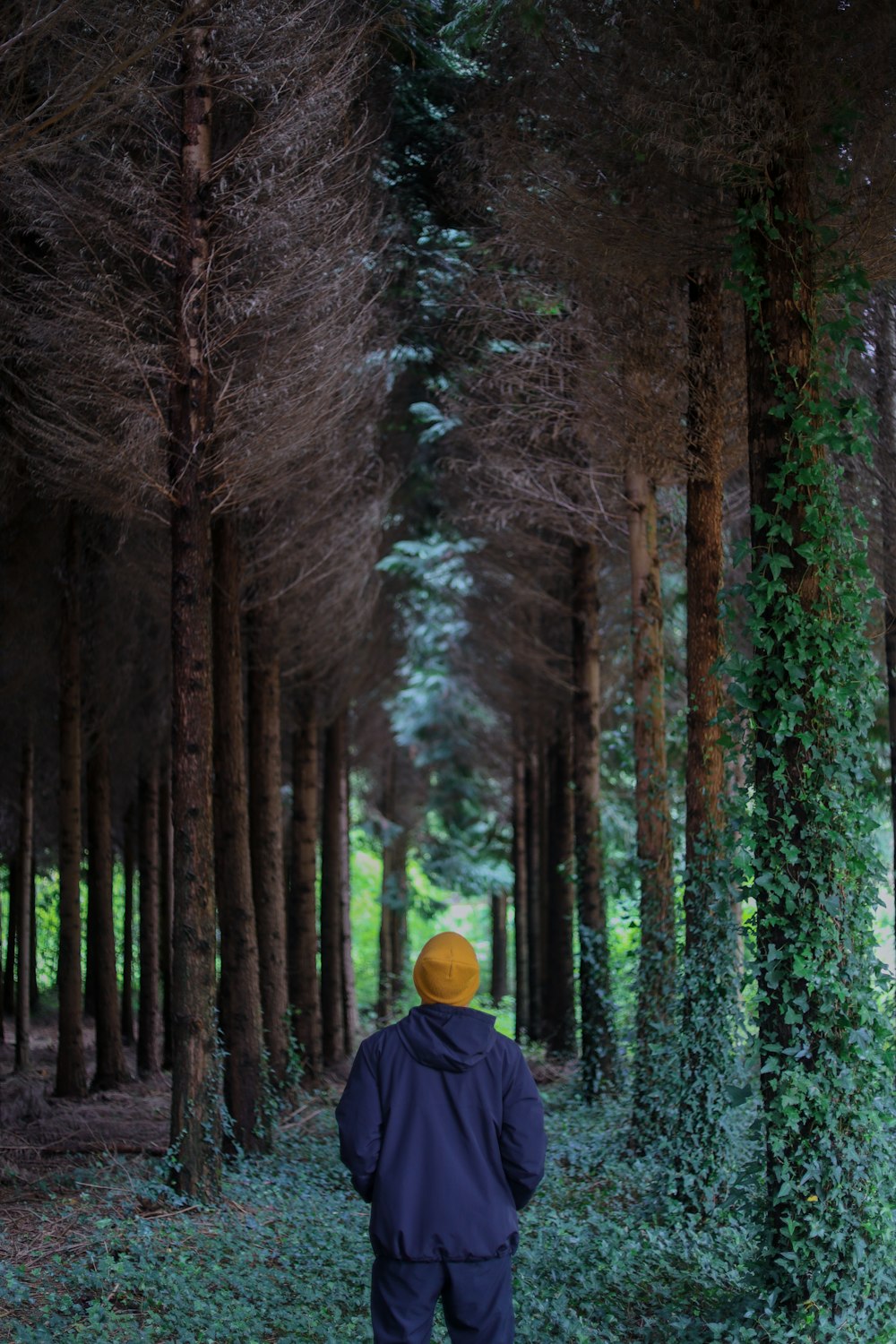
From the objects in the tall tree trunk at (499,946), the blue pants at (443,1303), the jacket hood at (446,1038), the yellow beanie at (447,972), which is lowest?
the tall tree trunk at (499,946)

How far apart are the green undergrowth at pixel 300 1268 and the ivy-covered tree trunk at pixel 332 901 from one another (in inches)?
372

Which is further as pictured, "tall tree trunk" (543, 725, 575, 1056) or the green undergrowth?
"tall tree trunk" (543, 725, 575, 1056)

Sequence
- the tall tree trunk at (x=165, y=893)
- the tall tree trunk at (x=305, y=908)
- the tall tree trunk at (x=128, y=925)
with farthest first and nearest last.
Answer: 1. the tall tree trunk at (x=128, y=925)
2. the tall tree trunk at (x=165, y=893)
3. the tall tree trunk at (x=305, y=908)

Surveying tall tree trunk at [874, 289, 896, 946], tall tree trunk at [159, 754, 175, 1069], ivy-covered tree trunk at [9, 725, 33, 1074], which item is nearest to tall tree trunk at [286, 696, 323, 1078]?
tall tree trunk at [159, 754, 175, 1069]

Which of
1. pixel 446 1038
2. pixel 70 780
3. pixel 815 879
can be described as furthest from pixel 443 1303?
pixel 70 780

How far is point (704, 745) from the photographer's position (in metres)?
8.81

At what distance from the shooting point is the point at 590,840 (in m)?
13.9

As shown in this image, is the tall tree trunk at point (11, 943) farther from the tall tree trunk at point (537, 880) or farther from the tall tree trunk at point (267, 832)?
the tall tree trunk at point (537, 880)

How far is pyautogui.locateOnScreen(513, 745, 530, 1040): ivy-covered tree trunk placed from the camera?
73.9 feet

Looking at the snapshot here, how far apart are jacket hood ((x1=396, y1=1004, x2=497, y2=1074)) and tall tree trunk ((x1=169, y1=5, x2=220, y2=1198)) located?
15.4 ft

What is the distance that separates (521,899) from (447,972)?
1996 centimetres

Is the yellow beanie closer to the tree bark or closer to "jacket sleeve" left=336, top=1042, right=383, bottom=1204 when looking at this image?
"jacket sleeve" left=336, top=1042, right=383, bottom=1204

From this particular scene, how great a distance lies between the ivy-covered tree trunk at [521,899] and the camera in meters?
22.5

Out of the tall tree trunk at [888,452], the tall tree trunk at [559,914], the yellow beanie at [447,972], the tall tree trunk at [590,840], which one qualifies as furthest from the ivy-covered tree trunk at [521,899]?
the yellow beanie at [447,972]
